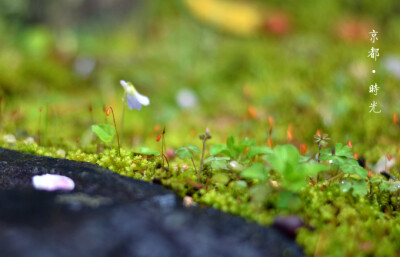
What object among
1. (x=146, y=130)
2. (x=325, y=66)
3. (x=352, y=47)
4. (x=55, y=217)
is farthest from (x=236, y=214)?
(x=352, y=47)

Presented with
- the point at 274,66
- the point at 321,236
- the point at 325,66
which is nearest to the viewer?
the point at 321,236

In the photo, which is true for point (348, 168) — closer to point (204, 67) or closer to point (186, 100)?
point (186, 100)

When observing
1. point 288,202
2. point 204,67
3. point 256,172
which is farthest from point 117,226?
point 204,67

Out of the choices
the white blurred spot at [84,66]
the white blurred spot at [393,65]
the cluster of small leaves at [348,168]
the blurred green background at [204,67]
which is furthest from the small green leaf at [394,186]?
A: the white blurred spot at [84,66]

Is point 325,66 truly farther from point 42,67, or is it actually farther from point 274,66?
point 42,67

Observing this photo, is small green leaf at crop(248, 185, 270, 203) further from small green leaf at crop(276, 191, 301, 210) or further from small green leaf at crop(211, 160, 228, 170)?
small green leaf at crop(211, 160, 228, 170)

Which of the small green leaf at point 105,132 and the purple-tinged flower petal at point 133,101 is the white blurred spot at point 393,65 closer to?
the purple-tinged flower petal at point 133,101
